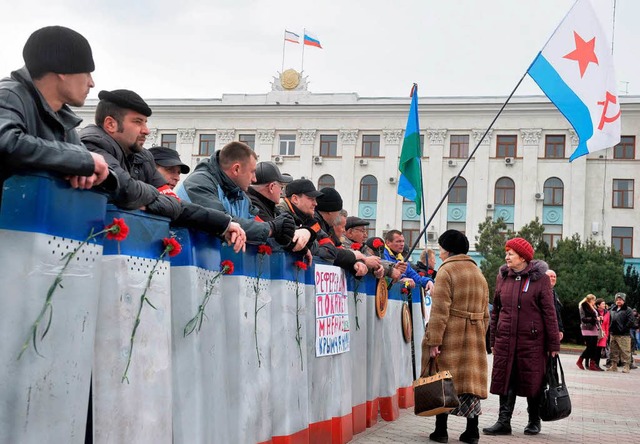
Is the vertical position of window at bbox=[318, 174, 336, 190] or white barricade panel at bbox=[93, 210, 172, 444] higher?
window at bbox=[318, 174, 336, 190]

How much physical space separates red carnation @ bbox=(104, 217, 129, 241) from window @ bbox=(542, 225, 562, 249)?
5326cm

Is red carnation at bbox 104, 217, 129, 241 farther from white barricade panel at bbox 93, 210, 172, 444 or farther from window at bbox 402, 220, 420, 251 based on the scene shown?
window at bbox 402, 220, 420, 251

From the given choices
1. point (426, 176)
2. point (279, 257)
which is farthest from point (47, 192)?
point (426, 176)

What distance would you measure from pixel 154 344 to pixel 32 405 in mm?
798

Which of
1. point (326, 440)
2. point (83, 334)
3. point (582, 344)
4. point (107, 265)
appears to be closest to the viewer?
point (83, 334)

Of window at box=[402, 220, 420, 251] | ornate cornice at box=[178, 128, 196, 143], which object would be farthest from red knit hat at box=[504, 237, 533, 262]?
ornate cornice at box=[178, 128, 196, 143]

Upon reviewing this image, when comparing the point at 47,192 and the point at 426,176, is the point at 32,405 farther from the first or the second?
the point at 426,176

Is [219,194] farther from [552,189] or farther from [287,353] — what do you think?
[552,189]

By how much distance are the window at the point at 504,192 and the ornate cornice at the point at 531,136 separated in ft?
9.13

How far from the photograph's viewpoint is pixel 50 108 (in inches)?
138

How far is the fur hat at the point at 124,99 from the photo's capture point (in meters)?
4.46

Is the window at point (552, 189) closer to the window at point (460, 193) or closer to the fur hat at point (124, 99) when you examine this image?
the window at point (460, 193)

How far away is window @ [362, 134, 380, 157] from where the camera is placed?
57875 mm

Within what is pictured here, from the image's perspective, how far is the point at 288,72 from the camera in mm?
60406
